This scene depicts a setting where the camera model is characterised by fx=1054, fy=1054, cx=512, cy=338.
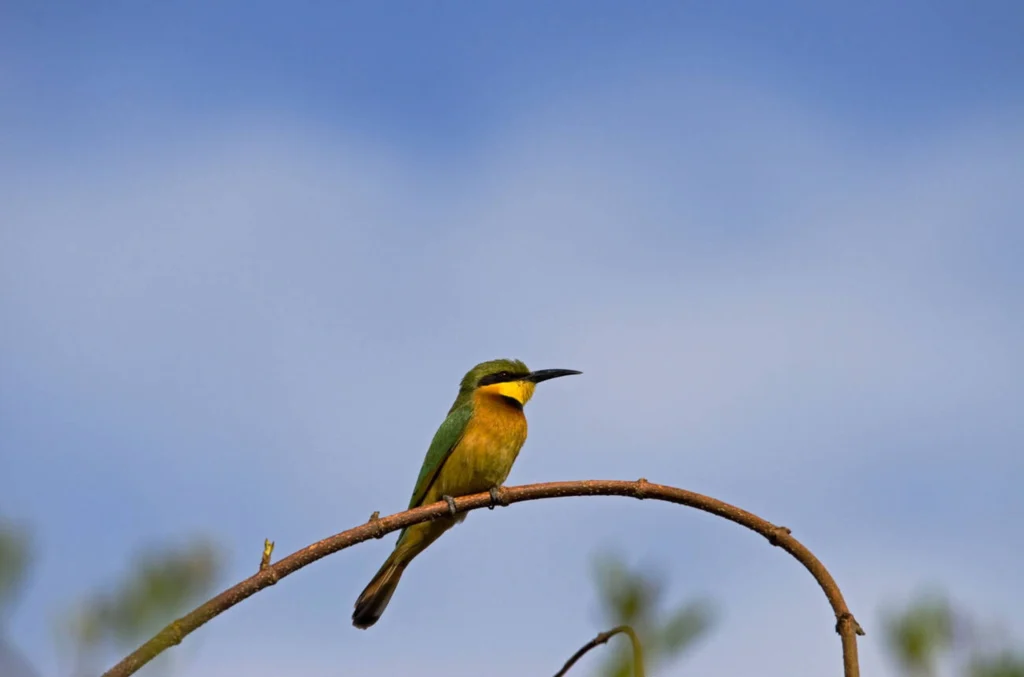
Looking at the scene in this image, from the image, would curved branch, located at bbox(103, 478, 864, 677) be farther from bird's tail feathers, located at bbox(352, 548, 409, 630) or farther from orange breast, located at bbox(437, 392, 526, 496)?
orange breast, located at bbox(437, 392, 526, 496)

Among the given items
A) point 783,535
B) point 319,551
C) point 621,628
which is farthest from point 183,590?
point 783,535

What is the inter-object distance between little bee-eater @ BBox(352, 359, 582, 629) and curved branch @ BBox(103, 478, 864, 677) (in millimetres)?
2478

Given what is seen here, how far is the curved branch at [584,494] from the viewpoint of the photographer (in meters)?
2.04

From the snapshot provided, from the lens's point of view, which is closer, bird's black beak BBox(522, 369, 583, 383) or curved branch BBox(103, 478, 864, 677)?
curved branch BBox(103, 478, 864, 677)

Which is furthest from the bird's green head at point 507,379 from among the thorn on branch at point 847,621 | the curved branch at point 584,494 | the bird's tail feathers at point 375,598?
the thorn on branch at point 847,621

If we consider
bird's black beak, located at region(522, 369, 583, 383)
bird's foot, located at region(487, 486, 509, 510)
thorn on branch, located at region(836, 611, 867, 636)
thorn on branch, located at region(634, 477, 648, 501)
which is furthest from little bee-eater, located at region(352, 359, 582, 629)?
thorn on branch, located at region(836, 611, 867, 636)

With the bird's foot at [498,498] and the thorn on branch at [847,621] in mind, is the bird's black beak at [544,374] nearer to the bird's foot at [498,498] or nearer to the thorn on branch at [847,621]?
the bird's foot at [498,498]

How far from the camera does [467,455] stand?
17.7ft

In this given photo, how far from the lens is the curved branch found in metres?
2.04

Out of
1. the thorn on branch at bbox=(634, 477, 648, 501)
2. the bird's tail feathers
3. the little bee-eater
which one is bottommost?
the bird's tail feathers

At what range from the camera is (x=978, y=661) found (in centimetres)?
143

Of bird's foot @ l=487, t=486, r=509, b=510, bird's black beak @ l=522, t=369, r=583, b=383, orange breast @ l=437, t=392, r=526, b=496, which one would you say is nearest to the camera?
bird's foot @ l=487, t=486, r=509, b=510

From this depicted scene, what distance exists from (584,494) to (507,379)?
147 inches

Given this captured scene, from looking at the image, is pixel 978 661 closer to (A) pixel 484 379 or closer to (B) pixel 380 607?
(B) pixel 380 607
